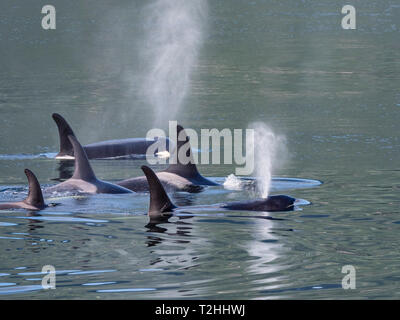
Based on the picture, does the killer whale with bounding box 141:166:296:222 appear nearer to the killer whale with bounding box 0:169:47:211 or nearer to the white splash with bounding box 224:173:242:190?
the killer whale with bounding box 0:169:47:211

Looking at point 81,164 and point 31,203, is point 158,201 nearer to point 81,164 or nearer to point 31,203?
point 31,203

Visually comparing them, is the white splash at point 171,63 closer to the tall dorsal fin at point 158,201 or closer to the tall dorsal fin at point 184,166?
the tall dorsal fin at point 184,166

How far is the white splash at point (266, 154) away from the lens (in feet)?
63.6

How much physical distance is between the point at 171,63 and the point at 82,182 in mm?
27687

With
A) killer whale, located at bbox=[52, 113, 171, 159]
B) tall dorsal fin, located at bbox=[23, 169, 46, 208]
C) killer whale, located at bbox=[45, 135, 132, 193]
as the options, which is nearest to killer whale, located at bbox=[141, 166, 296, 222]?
tall dorsal fin, located at bbox=[23, 169, 46, 208]

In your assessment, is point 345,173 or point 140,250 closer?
point 140,250

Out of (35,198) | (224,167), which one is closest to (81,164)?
(35,198)

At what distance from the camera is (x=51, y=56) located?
50.9m

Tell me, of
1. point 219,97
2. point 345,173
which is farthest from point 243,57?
point 345,173

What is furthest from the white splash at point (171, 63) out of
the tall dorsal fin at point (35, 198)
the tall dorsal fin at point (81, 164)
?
the tall dorsal fin at point (35, 198)

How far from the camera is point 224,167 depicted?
21750mm

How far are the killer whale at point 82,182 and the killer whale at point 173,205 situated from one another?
2.00m
